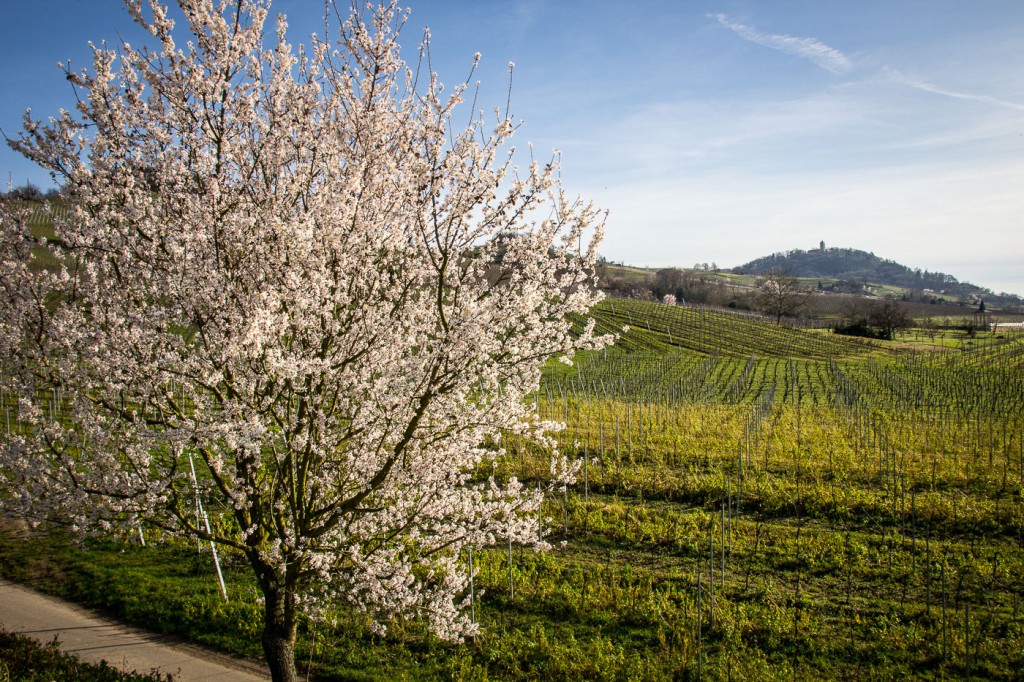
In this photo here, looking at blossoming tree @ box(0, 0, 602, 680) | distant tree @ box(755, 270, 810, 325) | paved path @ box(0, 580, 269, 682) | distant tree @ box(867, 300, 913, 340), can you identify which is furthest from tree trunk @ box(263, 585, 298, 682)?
distant tree @ box(867, 300, 913, 340)

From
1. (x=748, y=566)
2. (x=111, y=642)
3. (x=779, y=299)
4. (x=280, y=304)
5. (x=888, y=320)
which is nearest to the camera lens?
(x=280, y=304)

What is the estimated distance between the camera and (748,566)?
11141 mm

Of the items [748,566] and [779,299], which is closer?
[748,566]

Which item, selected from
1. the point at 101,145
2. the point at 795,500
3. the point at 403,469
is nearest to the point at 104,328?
the point at 101,145

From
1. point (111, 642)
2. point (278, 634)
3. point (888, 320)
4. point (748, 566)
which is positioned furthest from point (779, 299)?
point (278, 634)

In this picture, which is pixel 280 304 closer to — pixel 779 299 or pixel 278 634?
pixel 278 634

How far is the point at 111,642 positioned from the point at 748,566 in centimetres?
1136

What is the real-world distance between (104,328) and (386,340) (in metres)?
2.83

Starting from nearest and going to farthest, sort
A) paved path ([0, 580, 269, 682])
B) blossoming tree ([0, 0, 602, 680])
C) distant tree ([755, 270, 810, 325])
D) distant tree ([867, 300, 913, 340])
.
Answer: blossoming tree ([0, 0, 602, 680]), paved path ([0, 580, 269, 682]), distant tree ([867, 300, 913, 340]), distant tree ([755, 270, 810, 325])

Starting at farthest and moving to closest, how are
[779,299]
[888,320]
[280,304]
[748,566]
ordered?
[779,299], [888,320], [748,566], [280,304]

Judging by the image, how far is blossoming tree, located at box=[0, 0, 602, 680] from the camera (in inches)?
203

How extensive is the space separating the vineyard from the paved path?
1111 millimetres

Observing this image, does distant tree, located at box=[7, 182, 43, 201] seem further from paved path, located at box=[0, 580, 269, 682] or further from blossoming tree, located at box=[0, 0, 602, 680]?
paved path, located at box=[0, 580, 269, 682]

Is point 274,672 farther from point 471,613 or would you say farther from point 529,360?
point 529,360
